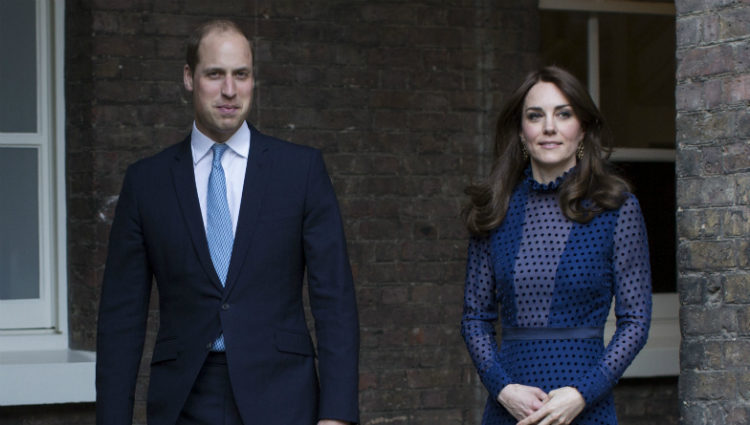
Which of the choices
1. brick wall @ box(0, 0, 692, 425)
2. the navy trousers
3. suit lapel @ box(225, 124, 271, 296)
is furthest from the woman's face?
brick wall @ box(0, 0, 692, 425)

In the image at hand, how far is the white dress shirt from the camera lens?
130 inches

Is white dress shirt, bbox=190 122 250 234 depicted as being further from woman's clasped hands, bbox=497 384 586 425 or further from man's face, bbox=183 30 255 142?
woman's clasped hands, bbox=497 384 586 425

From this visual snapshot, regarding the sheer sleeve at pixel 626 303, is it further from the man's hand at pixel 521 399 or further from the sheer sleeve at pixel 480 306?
the sheer sleeve at pixel 480 306

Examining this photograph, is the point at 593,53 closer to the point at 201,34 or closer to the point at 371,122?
the point at 371,122

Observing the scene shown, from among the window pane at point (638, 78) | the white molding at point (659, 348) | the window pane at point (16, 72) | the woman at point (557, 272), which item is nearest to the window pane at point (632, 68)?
the window pane at point (638, 78)

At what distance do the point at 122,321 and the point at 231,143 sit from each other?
593 millimetres

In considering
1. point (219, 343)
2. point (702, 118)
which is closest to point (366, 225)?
point (702, 118)

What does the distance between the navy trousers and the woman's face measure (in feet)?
3.53

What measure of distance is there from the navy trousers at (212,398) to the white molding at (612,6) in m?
3.38

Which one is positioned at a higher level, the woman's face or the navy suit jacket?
the woman's face

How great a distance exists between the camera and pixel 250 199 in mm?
3260

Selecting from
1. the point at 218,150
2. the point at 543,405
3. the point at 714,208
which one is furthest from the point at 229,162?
the point at 714,208

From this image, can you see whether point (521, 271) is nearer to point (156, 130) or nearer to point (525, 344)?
point (525, 344)

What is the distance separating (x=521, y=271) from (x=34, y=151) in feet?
9.43
